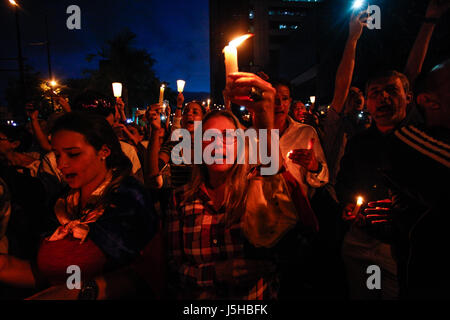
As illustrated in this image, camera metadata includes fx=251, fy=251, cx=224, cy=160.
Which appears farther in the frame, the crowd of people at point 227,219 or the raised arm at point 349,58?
the raised arm at point 349,58

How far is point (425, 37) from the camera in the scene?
2.69 meters

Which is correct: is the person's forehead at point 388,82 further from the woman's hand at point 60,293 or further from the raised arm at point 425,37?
the woman's hand at point 60,293

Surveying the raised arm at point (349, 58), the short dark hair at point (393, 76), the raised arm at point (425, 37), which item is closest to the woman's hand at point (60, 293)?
the raised arm at point (349, 58)

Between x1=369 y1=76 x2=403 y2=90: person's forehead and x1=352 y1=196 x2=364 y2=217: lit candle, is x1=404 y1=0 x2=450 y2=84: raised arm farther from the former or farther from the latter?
x1=352 y1=196 x2=364 y2=217: lit candle

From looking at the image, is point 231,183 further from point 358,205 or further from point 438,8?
point 438,8

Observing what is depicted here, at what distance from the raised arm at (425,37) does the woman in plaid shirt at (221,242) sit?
86.5 inches

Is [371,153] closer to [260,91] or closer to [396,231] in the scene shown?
[396,231]

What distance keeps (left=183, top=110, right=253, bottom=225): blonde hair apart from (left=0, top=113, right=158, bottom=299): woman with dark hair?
1.30ft

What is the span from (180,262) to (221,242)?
1.11 ft

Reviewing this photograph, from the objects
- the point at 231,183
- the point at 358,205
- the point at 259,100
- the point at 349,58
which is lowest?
the point at 358,205

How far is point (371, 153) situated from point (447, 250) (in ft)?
3.56

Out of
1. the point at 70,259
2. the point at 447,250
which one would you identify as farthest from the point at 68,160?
the point at 447,250

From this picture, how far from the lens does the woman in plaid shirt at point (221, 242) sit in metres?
1.67

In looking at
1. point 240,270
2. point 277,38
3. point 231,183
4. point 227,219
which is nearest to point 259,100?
point 231,183
